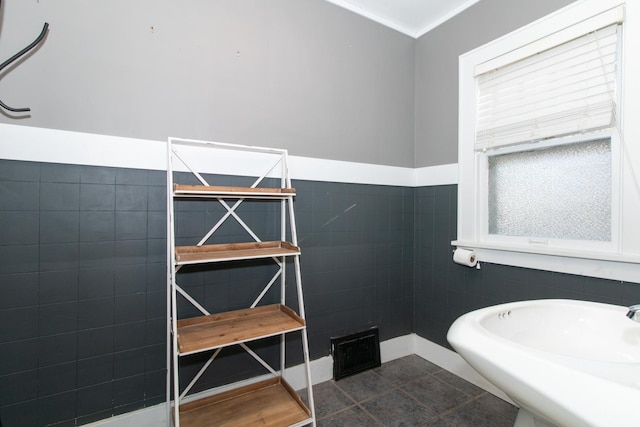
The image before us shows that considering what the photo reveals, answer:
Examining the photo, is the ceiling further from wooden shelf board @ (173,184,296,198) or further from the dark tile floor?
the dark tile floor

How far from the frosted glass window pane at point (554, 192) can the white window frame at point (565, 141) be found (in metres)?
0.05

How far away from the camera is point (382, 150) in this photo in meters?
2.26

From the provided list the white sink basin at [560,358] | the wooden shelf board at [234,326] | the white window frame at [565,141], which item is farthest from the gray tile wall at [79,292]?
the white window frame at [565,141]

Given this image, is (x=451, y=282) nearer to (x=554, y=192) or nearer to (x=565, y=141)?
(x=554, y=192)

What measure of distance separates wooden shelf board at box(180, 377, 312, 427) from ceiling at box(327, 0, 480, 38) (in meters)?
2.42

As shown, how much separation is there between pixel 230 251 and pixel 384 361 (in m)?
1.47

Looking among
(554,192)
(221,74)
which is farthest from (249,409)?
(554,192)

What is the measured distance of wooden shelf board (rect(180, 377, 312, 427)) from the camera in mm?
1438

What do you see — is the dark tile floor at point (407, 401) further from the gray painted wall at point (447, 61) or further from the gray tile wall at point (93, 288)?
the gray painted wall at point (447, 61)

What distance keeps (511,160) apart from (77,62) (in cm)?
235

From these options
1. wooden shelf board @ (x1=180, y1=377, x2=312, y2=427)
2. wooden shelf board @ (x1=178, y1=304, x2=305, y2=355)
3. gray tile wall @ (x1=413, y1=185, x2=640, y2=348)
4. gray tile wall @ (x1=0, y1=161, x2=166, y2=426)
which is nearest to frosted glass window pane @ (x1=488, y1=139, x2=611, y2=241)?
gray tile wall @ (x1=413, y1=185, x2=640, y2=348)

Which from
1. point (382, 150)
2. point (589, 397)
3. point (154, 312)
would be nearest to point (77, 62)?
point (154, 312)

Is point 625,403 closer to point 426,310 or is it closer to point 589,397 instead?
point 589,397

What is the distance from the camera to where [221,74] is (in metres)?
1.67
